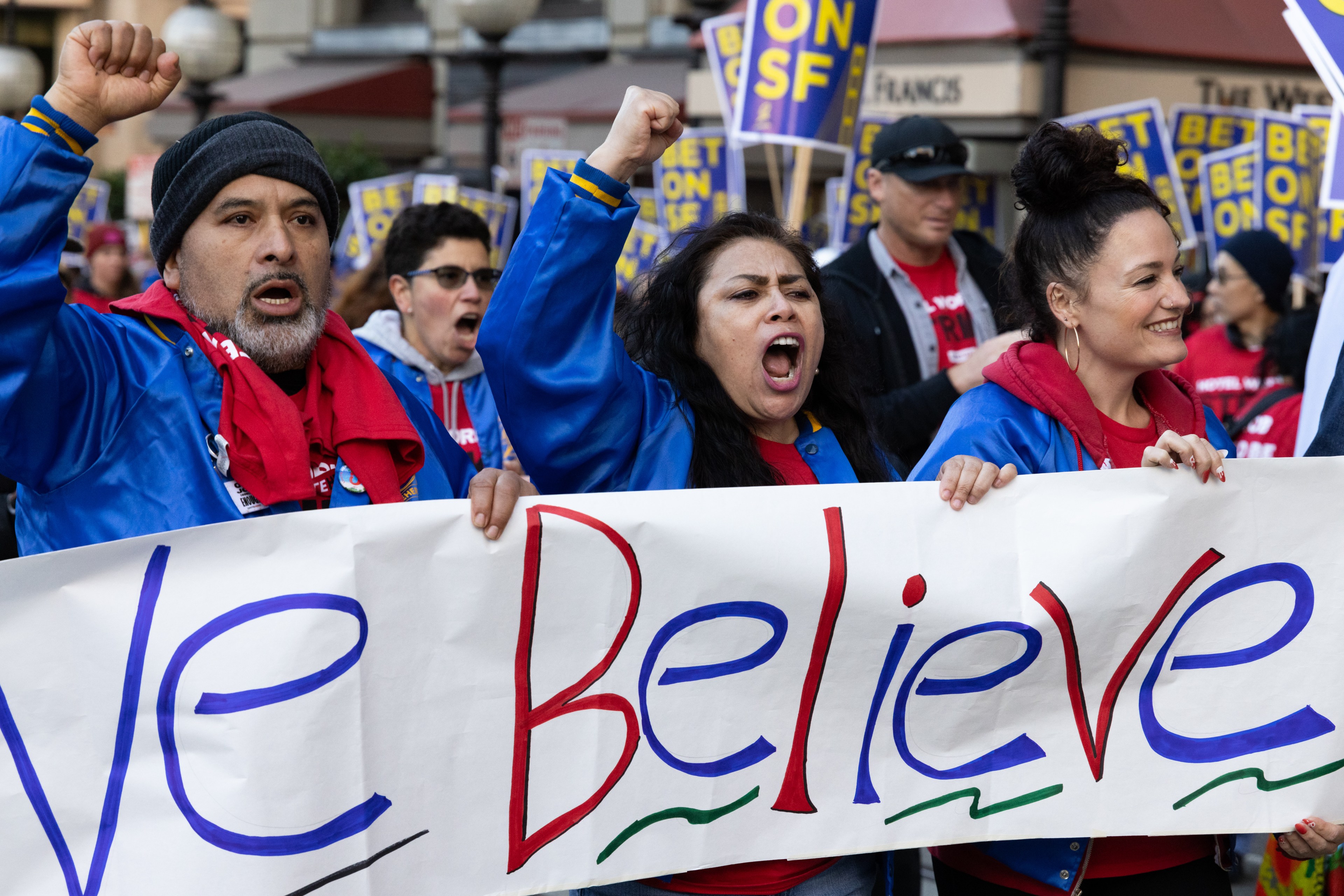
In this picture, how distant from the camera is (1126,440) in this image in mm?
2568

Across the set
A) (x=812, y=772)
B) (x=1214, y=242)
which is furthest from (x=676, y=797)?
(x=1214, y=242)

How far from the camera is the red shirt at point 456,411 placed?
435cm

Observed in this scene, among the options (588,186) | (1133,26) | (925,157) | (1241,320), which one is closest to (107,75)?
Result: (588,186)

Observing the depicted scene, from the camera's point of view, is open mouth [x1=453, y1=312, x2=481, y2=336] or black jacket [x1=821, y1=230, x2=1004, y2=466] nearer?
black jacket [x1=821, y1=230, x2=1004, y2=466]

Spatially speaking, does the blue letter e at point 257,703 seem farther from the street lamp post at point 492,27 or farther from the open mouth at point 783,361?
the street lamp post at point 492,27

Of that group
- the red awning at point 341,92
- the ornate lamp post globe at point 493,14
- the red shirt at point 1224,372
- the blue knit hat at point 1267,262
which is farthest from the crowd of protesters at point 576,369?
the red awning at point 341,92

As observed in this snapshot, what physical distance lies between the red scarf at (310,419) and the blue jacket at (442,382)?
1.80 meters

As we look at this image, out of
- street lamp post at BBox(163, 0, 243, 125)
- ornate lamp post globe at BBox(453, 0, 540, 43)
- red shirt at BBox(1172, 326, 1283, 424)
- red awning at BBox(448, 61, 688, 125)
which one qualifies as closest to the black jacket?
red shirt at BBox(1172, 326, 1283, 424)

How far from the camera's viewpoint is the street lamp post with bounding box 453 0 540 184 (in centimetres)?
857

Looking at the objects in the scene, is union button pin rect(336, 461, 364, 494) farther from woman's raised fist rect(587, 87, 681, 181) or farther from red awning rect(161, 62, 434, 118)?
red awning rect(161, 62, 434, 118)

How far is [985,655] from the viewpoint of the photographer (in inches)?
91.5

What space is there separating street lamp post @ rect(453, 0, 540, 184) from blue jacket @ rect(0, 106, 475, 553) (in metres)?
6.74

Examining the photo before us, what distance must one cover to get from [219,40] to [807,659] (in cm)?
976

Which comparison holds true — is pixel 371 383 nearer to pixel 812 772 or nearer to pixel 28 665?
pixel 28 665
